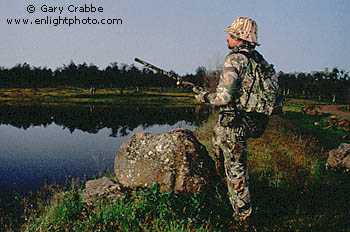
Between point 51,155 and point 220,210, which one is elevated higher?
point 220,210

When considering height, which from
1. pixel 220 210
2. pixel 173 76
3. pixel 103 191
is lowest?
pixel 103 191

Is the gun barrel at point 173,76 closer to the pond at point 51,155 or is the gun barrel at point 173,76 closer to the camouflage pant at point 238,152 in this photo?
the camouflage pant at point 238,152

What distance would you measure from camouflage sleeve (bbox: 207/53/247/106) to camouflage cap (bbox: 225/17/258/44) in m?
0.45

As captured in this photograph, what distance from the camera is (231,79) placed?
17.1ft

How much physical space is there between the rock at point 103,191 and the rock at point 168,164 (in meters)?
0.34

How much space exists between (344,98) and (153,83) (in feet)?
252

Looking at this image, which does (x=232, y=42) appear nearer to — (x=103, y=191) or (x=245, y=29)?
(x=245, y=29)

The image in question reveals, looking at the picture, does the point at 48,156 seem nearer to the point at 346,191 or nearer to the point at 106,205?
the point at 106,205

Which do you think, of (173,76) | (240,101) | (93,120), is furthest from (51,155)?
(93,120)

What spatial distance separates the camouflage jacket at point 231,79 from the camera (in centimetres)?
524

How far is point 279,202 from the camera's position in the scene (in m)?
6.73

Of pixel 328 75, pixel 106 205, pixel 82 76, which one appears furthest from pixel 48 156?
pixel 328 75

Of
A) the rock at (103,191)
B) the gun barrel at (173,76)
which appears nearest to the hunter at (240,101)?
the gun barrel at (173,76)

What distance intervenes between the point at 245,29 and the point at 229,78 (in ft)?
3.71
